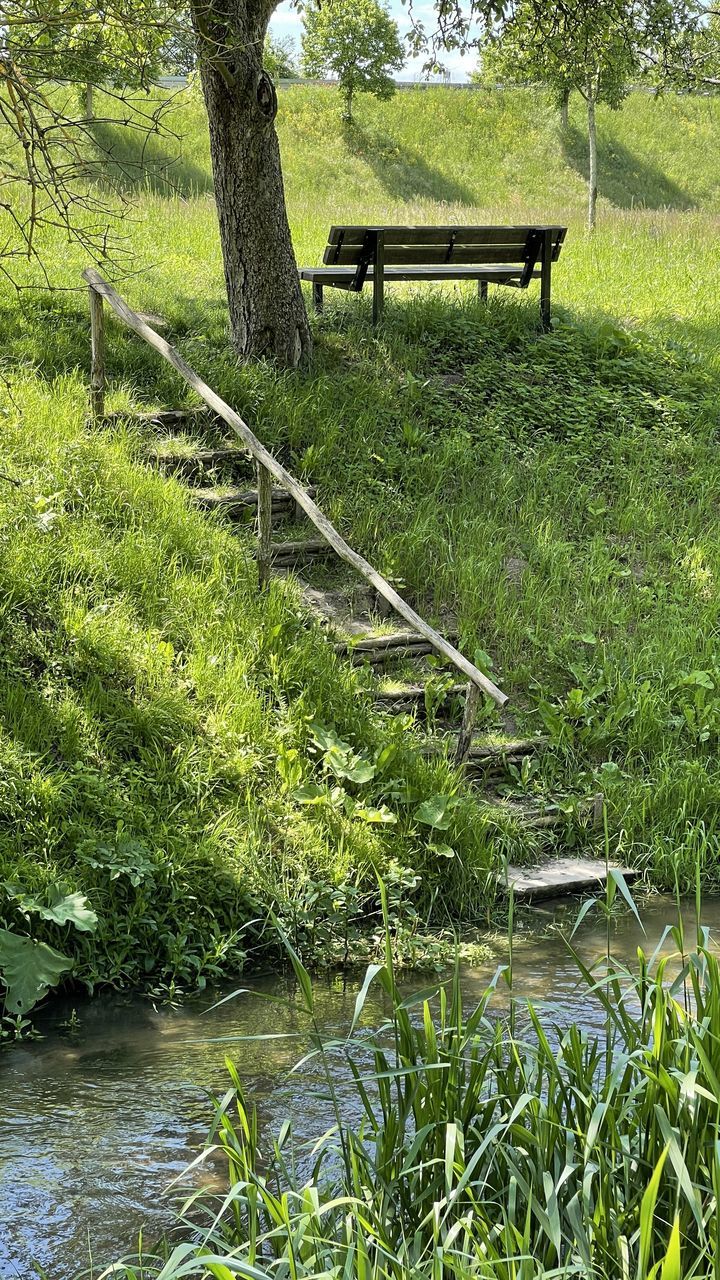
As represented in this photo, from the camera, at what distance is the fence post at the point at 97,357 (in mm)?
8906

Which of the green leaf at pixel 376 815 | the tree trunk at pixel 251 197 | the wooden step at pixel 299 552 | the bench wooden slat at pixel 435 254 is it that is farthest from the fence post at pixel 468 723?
the bench wooden slat at pixel 435 254

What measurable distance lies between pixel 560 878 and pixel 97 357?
16.9 ft

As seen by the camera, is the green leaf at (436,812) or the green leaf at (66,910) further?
the green leaf at (436,812)

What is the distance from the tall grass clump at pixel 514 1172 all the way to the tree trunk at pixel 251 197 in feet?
27.1

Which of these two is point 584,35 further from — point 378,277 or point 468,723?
point 468,723

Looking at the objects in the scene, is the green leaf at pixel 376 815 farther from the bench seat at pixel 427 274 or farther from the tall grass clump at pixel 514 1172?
the bench seat at pixel 427 274

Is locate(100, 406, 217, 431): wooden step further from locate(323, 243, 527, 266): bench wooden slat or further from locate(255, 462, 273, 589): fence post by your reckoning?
locate(323, 243, 527, 266): bench wooden slat

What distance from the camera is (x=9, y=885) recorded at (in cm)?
529

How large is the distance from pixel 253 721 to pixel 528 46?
32.2ft

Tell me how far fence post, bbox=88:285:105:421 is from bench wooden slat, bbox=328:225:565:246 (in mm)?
3181

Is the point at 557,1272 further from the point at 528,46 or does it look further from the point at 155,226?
the point at 155,226

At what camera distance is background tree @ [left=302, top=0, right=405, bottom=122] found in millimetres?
36500

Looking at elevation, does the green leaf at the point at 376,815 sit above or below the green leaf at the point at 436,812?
above

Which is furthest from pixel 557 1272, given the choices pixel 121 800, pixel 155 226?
pixel 155 226
